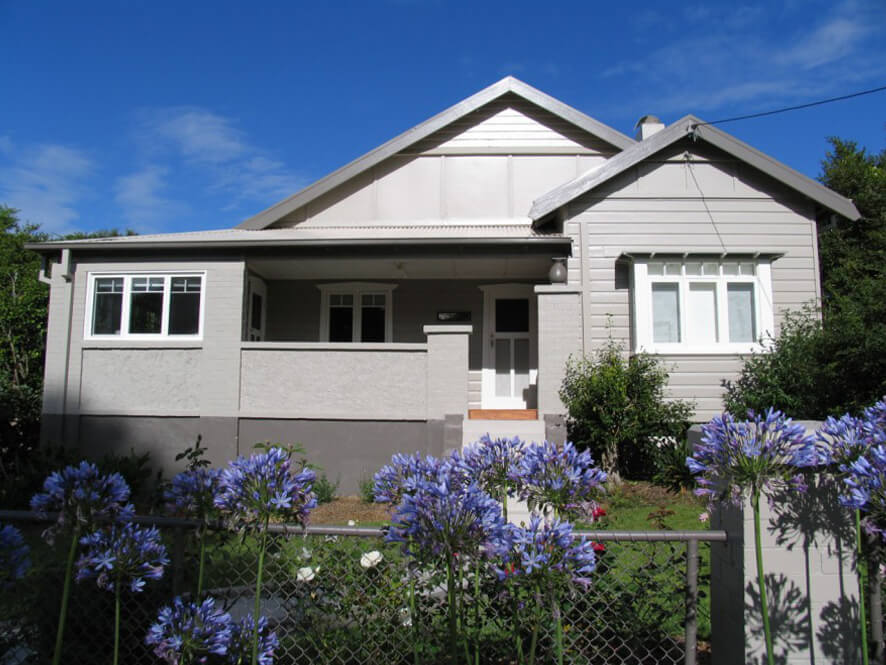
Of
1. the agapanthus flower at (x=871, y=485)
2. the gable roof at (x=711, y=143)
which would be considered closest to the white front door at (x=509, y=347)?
the gable roof at (x=711, y=143)

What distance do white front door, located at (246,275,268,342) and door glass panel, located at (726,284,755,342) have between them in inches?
322

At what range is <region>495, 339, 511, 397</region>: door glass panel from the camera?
1217 cm

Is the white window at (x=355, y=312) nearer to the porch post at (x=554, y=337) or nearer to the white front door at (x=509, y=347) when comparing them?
the white front door at (x=509, y=347)

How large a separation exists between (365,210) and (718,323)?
704cm

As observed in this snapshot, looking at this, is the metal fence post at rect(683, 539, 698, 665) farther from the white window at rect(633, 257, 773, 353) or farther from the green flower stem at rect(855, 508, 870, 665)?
the white window at rect(633, 257, 773, 353)

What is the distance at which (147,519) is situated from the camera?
2730 mm

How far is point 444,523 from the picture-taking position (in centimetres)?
199

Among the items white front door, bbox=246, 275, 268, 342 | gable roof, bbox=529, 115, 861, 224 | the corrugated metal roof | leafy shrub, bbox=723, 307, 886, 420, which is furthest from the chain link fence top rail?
white front door, bbox=246, 275, 268, 342

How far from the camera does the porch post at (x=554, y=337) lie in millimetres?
9633

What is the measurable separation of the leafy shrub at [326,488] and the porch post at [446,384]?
155 cm

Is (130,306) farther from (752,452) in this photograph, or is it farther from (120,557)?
(752,452)

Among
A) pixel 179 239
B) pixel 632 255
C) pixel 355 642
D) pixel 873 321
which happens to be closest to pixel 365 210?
pixel 179 239

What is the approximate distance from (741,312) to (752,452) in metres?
9.11

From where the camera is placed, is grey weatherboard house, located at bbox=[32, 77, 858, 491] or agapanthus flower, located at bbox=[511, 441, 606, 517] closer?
agapanthus flower, located at bbox=[511, 441, 606, 517]
